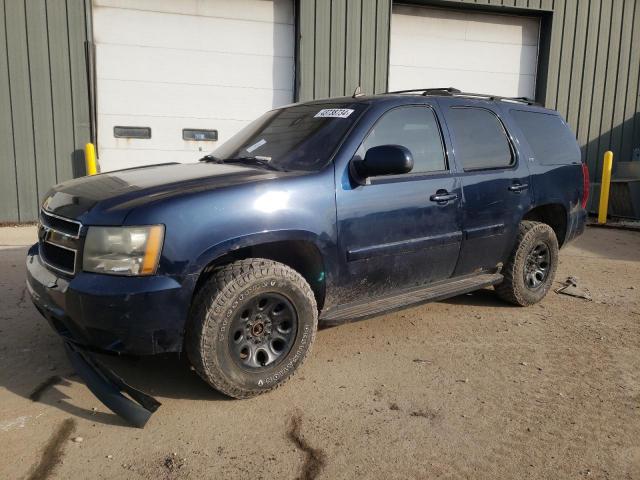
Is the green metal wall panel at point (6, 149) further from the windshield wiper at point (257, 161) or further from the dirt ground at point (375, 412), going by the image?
the windshield wiper at point (257, 161)

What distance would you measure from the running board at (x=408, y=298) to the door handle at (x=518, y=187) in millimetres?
685

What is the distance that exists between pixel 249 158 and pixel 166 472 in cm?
206

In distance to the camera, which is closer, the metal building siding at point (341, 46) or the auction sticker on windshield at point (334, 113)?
the auction sticker on windshield at point (334, 113)

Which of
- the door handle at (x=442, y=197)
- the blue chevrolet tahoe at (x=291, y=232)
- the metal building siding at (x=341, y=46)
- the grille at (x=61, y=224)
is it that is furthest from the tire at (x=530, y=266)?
the metal building siding at (x=341, y=46)

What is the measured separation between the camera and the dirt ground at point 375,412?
245cm

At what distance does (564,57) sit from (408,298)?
7.98 meters

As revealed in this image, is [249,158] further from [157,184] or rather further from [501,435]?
[501,435]

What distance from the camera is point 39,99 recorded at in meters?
7.70

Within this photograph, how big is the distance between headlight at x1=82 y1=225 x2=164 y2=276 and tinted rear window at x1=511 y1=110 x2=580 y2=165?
10.5 ft

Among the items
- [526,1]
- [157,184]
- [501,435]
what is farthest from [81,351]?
[526,1]

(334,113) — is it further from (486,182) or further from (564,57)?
(564,57)

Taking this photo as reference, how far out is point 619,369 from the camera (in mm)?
3494

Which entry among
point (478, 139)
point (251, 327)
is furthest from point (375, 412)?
point (478, 139)

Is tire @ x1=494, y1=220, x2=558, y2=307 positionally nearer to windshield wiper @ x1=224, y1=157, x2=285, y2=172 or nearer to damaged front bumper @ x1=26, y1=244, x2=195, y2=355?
windshield wiper @ x1=224, y1=157, x2=285, y2=172
